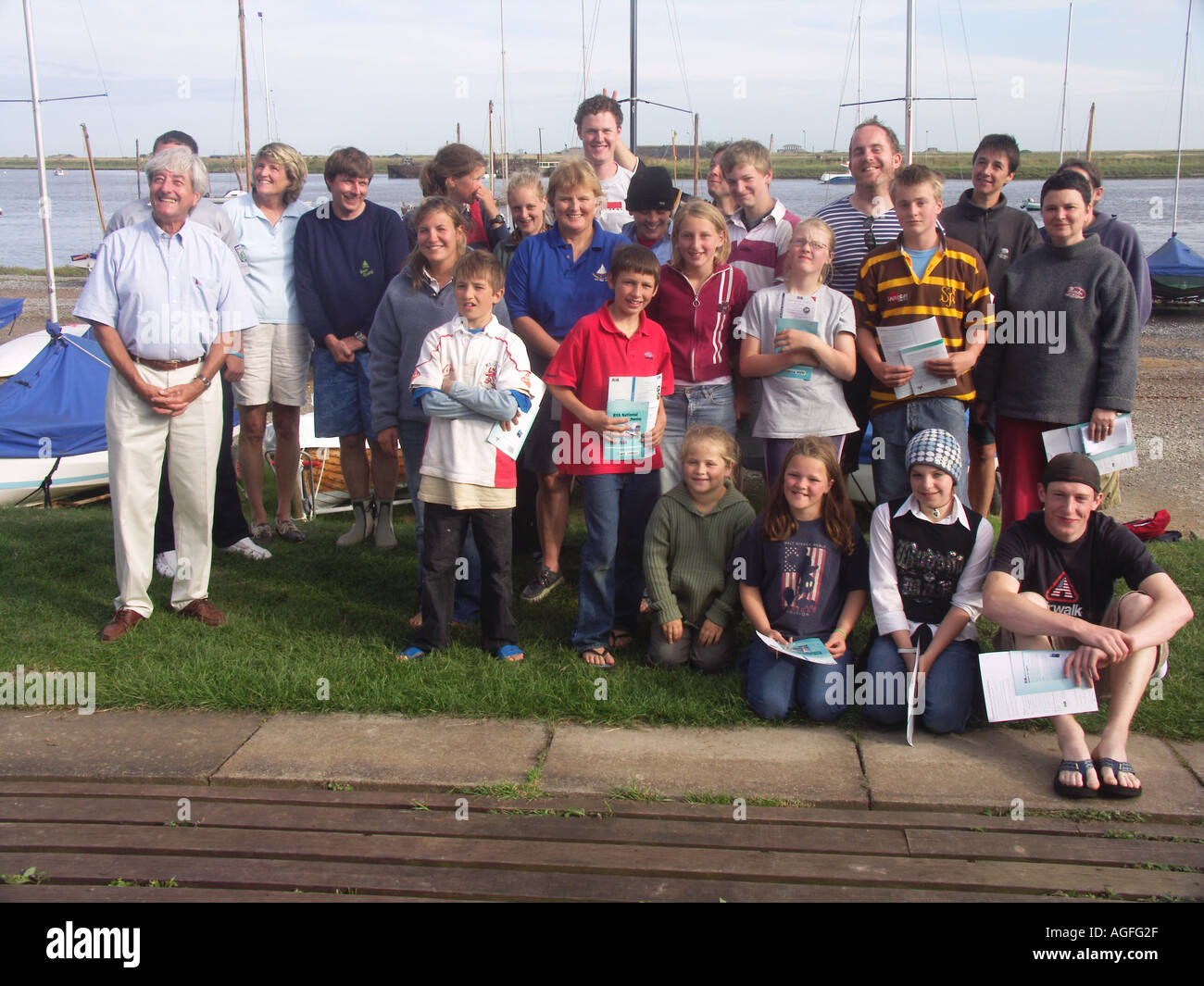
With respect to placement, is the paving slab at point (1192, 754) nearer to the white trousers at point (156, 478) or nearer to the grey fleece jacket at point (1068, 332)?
the grey fleece jacket at point (1068, 332)

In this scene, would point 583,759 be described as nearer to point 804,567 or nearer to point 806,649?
point 806,649

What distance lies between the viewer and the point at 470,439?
493cm

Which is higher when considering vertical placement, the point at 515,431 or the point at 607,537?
the point at 515,431

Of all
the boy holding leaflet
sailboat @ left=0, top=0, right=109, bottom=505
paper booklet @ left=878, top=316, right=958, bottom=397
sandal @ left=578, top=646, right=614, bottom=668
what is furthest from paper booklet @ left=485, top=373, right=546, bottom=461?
sailboat @ left=0, top=0, right=109, bottom=505

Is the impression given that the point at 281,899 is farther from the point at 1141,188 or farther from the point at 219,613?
the point at 1141,188

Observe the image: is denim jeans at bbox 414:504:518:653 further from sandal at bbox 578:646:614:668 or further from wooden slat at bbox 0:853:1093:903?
wooden slat at bbox 0:853:1093:903

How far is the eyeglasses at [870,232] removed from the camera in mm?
5516

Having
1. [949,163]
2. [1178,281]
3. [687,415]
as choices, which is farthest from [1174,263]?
[949,163]

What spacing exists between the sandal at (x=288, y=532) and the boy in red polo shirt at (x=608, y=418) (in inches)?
100

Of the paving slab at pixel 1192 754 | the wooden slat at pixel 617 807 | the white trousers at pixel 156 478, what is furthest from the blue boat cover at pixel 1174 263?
the white trousers at pixel 156 478

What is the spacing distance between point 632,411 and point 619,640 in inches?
44.4

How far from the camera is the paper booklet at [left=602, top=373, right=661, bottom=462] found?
199 inches
